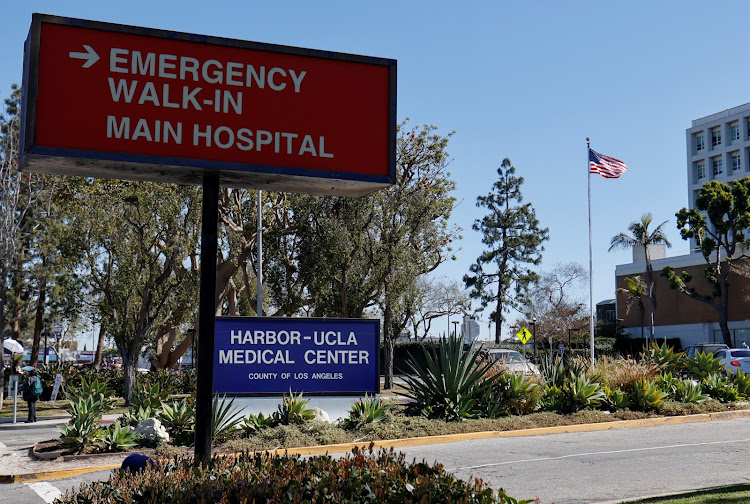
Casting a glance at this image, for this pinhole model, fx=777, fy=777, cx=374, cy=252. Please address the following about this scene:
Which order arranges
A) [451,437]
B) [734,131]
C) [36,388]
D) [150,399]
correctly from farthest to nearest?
[734,131], [36,388], [150,399], [451,437]

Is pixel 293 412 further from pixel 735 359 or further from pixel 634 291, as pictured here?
pixel 634 291

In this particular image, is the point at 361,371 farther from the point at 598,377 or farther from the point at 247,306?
the point at 247,306

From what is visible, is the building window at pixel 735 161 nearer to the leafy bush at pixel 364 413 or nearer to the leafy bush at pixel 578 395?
the leafy bush at pixel 578 395

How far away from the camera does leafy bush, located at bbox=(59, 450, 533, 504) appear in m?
5.09

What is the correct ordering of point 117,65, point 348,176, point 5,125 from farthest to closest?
point 5,125, point 348,176, point 117,65

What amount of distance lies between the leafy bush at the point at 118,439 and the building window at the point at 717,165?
302 ft

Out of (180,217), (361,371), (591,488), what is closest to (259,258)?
(180,217)

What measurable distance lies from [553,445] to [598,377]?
16.0 ft

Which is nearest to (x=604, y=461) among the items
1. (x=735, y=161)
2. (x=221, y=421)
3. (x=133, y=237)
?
(x=221, y=421)

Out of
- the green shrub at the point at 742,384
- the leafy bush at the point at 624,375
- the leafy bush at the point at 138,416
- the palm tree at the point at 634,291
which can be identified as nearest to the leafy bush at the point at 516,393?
the leafy bush at the point at 624,375

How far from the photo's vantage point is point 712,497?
7.88 m

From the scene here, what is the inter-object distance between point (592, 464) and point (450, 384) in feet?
16.6

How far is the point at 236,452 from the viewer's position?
12.4 meters

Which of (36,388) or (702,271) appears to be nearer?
(36,388)
